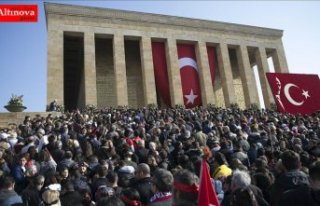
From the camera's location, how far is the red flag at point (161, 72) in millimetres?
26234

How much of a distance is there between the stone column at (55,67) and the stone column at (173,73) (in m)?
8.70

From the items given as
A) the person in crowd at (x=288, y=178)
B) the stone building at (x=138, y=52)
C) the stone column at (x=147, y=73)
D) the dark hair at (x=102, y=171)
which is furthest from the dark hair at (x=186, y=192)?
the stone column at (x=147, y=73)

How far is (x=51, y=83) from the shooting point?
22.7m

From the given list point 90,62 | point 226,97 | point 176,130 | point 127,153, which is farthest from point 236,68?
point 127,153

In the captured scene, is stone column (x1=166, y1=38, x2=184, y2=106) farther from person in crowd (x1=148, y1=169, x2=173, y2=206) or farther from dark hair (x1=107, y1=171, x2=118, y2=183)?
person in crowd (x1=148, y1=169, x2=173, y2=206)

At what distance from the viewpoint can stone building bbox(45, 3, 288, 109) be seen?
24281mm

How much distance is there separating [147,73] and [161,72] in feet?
→ 5.44

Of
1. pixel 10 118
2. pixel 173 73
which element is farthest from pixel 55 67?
pixel 173 73

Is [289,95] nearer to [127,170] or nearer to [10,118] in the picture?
[127,170]

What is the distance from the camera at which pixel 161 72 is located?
2670 centimetres

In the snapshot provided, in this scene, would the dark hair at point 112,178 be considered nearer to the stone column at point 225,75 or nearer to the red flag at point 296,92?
the red flag at point 296,92

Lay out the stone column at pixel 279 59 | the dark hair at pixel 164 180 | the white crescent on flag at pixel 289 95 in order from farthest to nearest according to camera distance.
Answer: the stone column at pixel 279 59
the white crescent on flag at pixel 289 95
the dark hair at pixel 164 180

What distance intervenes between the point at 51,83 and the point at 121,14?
8.63 metres

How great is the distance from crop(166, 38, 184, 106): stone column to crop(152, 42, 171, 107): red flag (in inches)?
18.0
